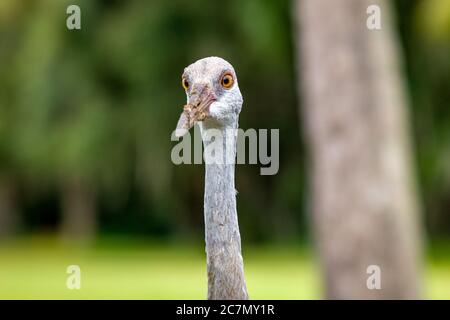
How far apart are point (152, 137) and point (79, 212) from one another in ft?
26.3

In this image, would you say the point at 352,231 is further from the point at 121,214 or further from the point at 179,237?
the point at 121,214

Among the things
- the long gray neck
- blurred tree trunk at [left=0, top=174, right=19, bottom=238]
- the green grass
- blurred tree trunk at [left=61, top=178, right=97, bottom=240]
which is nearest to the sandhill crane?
the long gray neck

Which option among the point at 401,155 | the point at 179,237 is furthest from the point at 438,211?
the point at 401,155

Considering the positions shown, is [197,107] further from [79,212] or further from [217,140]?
[79,212]

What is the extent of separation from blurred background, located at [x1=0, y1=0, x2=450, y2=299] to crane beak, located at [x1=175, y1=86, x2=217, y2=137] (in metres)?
10.7

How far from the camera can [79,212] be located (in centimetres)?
2839

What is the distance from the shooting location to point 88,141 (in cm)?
1898

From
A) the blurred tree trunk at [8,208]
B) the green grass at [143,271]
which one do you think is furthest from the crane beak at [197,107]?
the blurred tree trunk at [8,208]

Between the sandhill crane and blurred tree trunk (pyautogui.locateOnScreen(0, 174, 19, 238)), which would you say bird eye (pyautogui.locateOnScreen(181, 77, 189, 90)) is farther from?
blurred tree trunk (pyautogui.locateOnScreen(0, 174, 19, 238))

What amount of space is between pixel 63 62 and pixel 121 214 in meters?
8.33

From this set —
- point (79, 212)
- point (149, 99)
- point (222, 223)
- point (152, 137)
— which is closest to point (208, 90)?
point (222, 223)

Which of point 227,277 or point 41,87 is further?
point 41,87

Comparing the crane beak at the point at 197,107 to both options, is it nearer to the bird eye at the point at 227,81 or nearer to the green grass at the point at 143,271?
the bird eye at the point at 227,81
